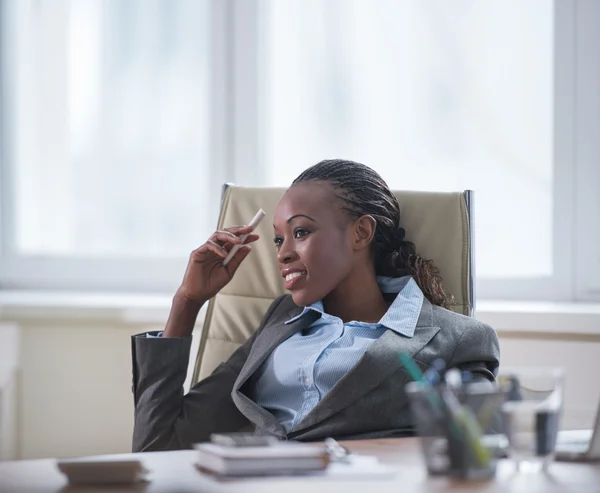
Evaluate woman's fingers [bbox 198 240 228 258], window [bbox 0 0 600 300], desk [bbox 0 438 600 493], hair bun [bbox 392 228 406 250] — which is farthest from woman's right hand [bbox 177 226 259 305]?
window [bbox 0 0 600 300]

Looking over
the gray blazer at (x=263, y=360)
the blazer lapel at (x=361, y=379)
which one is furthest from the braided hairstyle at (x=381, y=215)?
the blazer lapel at (x=361, y=379)

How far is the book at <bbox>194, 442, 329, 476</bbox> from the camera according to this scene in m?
0.95

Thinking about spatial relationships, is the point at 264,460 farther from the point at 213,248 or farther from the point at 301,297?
the point at 213,248

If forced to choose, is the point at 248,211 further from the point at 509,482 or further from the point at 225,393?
the point at 509,482

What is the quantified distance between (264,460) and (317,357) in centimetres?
60

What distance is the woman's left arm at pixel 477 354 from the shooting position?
4.85 ft

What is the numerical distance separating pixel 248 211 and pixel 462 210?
1.47ft

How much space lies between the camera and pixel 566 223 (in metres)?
2.50

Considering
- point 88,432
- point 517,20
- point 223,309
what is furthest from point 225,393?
point 517,20

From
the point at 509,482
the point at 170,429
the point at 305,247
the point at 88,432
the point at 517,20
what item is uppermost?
the point at 517,20

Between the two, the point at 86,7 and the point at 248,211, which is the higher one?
the point at 86,7

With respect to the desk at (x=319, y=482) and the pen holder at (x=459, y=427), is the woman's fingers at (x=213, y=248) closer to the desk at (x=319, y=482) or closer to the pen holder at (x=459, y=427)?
the desk at (x=319, y=482)

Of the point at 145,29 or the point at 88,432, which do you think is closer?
the point at 88,432

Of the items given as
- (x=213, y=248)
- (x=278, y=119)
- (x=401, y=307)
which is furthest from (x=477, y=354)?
(x=278, y=119)
